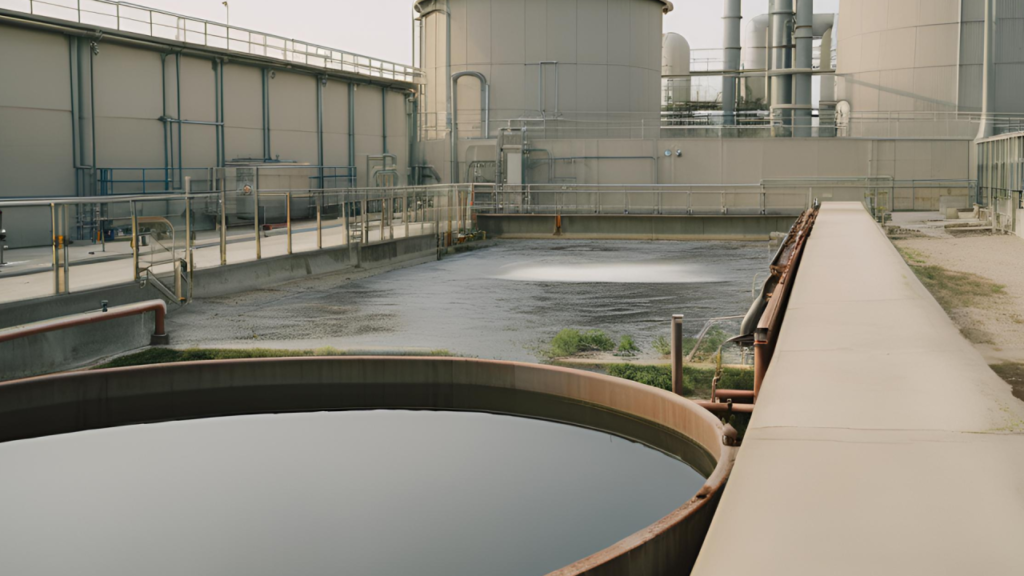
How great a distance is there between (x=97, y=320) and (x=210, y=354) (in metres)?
1.38

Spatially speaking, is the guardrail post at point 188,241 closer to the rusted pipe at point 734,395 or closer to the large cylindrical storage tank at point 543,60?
the rusted pipe at point 734,395

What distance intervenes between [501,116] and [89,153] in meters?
22.1

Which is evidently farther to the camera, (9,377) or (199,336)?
(199,336)

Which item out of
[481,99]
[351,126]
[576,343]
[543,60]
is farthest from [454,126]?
[576,343]

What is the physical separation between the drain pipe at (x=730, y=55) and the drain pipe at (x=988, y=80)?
15977mm

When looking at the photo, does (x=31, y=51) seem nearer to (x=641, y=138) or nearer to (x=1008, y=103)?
(x=641, y=138)

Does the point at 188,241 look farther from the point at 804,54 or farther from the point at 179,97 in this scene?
the point at 804,54

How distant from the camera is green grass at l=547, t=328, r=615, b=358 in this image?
12.3m

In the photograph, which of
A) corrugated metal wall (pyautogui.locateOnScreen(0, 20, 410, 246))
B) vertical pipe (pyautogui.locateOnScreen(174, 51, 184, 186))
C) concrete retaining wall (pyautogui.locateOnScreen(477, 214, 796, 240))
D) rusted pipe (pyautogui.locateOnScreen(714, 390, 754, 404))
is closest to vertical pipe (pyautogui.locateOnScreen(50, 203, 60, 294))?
rusted pipe (pyautogui.locateOnScreen(714, 390, 754, 404))

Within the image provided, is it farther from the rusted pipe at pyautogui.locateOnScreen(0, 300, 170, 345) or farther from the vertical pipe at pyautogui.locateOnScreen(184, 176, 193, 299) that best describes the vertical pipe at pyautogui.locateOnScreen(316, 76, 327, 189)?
the rusted pipe at pyautogui.locateOnScreen(0, 300, 170, 345)

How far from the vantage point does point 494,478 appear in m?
8.52

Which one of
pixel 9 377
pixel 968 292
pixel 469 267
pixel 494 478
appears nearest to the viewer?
pixel 494 478

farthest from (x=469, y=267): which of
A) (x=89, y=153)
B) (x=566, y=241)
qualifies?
(x=89, y=153)

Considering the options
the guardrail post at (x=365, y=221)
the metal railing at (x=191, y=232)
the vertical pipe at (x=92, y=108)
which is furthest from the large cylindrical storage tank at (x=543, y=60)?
the guardrail post at (x=365, y=221)
